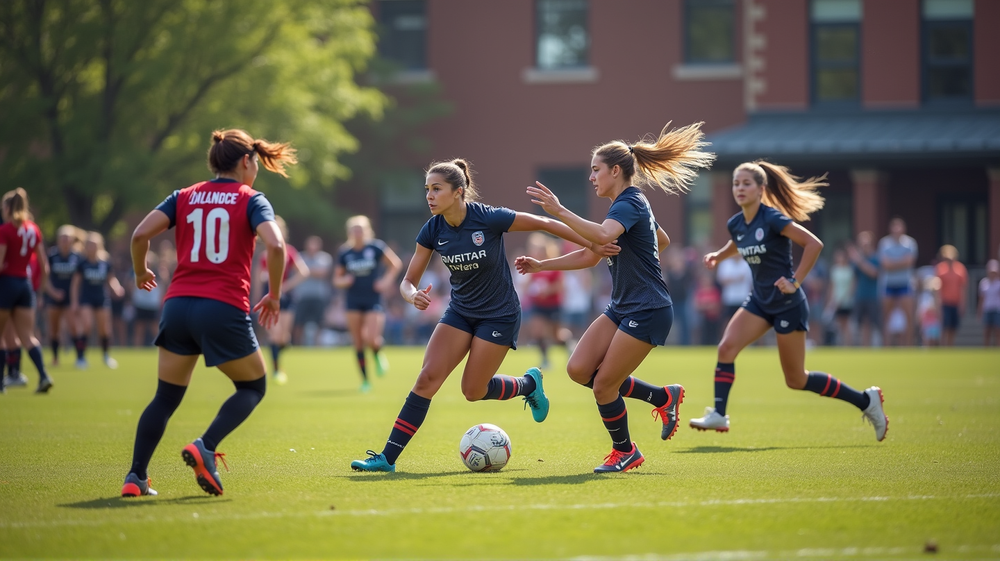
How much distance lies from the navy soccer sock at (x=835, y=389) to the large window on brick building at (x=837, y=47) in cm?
2227

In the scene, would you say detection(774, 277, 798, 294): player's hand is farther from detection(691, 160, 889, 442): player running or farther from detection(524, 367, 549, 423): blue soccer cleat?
detection(524, 367, 549, 423): blue soccer cleat

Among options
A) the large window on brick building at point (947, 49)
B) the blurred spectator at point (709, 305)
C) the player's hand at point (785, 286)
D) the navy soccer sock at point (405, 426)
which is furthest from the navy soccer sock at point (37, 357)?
the large window on brick building at point (947, 49)

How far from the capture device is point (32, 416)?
37.1 feet

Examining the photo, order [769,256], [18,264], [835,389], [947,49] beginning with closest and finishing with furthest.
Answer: [835,389] < [769,256] < [18,264] < [947,49]

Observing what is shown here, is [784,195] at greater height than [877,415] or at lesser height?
greater

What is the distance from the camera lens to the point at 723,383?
944 cm

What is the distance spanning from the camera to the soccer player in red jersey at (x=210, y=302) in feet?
20.6

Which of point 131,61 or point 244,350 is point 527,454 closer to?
point 244,350

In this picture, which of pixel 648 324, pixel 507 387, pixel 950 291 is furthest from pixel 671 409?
pixel 950 291

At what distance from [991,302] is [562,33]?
48.4 feet

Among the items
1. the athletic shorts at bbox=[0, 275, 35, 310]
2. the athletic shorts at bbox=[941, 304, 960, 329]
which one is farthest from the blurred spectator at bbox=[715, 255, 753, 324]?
the athletic shorts at bbox=[0, 275, 35, 310]

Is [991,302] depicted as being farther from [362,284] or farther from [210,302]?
[210,302]

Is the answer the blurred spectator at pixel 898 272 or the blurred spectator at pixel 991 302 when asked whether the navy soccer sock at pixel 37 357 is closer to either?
the blurred spectator at pixel 898 272

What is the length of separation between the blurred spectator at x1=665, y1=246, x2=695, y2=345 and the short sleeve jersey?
11628 mm
